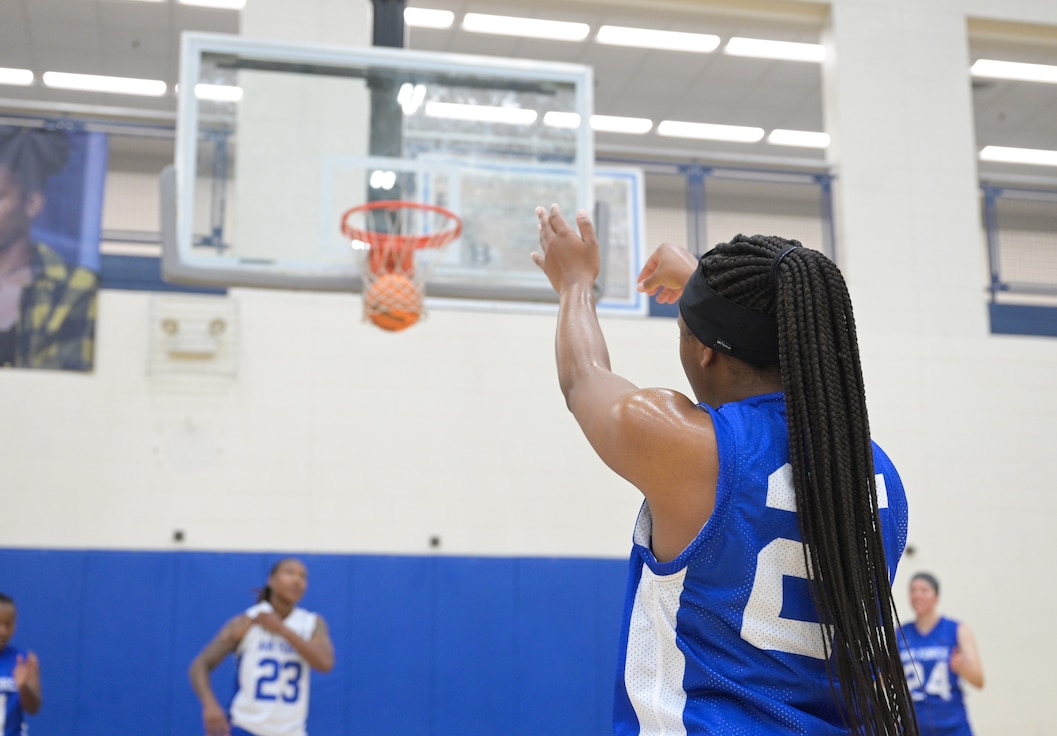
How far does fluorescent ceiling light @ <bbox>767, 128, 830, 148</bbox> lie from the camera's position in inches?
541

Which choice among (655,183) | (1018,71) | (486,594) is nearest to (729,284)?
(486,594)

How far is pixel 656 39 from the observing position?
11.1 meters

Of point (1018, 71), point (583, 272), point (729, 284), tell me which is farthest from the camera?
point (1018, 71)

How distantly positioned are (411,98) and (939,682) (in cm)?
463

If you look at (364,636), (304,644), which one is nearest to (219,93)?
(304,644)

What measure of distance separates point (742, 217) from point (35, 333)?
349 inches

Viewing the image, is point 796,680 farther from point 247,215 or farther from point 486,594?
point 486,594

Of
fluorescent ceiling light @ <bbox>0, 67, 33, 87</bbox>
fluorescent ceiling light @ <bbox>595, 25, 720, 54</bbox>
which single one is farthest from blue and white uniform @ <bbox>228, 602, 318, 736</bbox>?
fluorescent ceiling light @ <bbox>0, 67, 33, 87</bbox>

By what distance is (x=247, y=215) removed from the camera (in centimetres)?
623

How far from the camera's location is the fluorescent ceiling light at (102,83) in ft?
39.8

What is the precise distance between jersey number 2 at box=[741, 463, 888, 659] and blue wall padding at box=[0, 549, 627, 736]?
6754 mm

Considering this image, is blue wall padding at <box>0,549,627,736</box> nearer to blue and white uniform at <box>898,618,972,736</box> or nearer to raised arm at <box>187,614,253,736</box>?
raised arm at <box>187,614,253,736</box>

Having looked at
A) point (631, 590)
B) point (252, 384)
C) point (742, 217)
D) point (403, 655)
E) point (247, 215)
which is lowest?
point (403, 655)

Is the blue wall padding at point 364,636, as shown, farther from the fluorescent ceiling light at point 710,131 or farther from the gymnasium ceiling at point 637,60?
the fluorescent ceiling light at point 710,131
